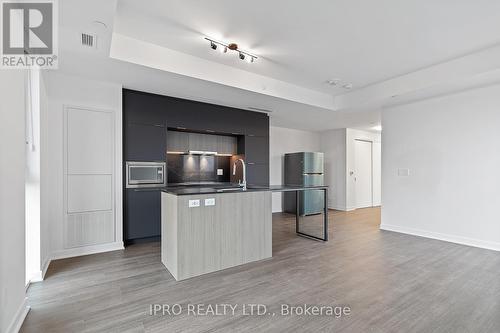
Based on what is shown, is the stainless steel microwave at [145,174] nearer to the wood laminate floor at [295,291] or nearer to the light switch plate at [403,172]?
the wood laminate floor at [295,291]

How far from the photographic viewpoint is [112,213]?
371 centimetres

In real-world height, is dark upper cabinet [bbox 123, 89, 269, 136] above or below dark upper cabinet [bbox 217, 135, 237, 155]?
above

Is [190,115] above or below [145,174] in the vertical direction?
above

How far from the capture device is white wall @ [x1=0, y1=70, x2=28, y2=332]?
1.62 m

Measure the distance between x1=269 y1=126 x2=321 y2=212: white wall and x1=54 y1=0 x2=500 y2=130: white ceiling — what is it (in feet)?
8.06

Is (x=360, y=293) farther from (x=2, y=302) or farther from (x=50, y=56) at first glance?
(x=50, y=56)

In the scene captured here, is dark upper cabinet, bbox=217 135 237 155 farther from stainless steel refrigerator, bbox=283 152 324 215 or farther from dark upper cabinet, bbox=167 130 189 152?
stainless steel refrigerator, bbox=283 152 324 215

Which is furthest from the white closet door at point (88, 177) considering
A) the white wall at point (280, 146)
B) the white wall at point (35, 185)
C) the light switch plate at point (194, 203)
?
the white wall at point (280, 146)

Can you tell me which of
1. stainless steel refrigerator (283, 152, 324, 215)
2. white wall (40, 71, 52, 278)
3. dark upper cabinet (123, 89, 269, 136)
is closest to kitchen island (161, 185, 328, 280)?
white wall (40, 71, 52, 278)

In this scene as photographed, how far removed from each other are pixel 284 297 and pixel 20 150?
2.64 m

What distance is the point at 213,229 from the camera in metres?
2.92

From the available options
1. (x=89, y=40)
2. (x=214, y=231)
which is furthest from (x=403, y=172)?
(x=89, y=40)

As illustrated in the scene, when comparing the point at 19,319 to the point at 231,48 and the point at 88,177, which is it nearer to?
the point at 88,177

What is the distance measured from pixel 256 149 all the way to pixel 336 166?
330 cm
